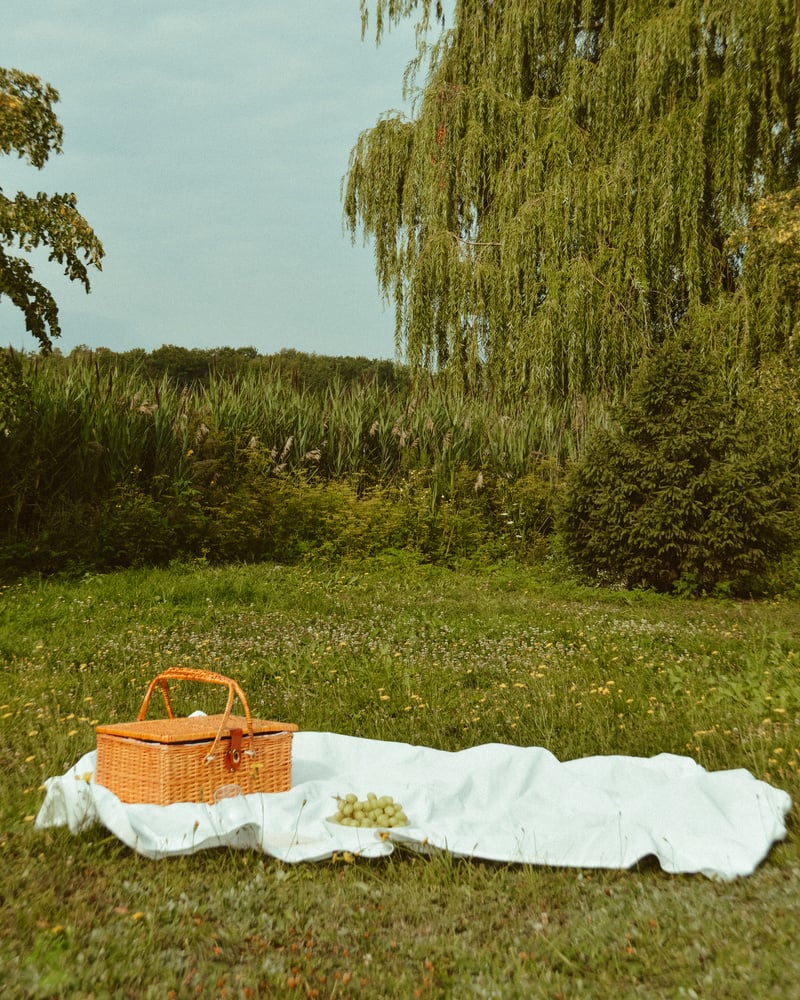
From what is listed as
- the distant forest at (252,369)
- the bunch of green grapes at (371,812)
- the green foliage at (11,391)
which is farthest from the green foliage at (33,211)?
the bunch of green grapes at (371,812)

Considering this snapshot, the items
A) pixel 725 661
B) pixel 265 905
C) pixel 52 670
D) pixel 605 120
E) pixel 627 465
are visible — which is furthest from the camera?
pixel 605 120

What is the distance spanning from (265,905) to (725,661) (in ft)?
13.9

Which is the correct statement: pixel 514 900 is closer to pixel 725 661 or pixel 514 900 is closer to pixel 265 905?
pixel 265 905

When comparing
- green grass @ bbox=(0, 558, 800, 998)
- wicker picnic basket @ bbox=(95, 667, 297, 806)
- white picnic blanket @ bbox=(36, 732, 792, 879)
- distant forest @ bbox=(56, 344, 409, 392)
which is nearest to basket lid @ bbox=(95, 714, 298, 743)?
wicker picnic basket @ bbox=(95, 667, 297, 806)

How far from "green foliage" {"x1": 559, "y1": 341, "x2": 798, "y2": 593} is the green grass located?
1219 millimetres

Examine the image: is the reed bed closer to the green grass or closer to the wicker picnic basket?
the green grass

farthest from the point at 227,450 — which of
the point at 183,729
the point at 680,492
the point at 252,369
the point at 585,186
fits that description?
the point at 183,729

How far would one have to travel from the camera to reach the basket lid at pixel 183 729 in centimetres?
316

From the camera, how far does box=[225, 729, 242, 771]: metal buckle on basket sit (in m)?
3.32

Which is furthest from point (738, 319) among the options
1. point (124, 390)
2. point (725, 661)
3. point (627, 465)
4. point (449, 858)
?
point (449, 858)

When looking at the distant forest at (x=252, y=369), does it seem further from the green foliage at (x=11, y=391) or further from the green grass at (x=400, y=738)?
the green grass at (x=400, y=738)

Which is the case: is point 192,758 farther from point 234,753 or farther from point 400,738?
point 400,738

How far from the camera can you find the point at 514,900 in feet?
8.58

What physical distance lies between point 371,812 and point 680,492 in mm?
7827
